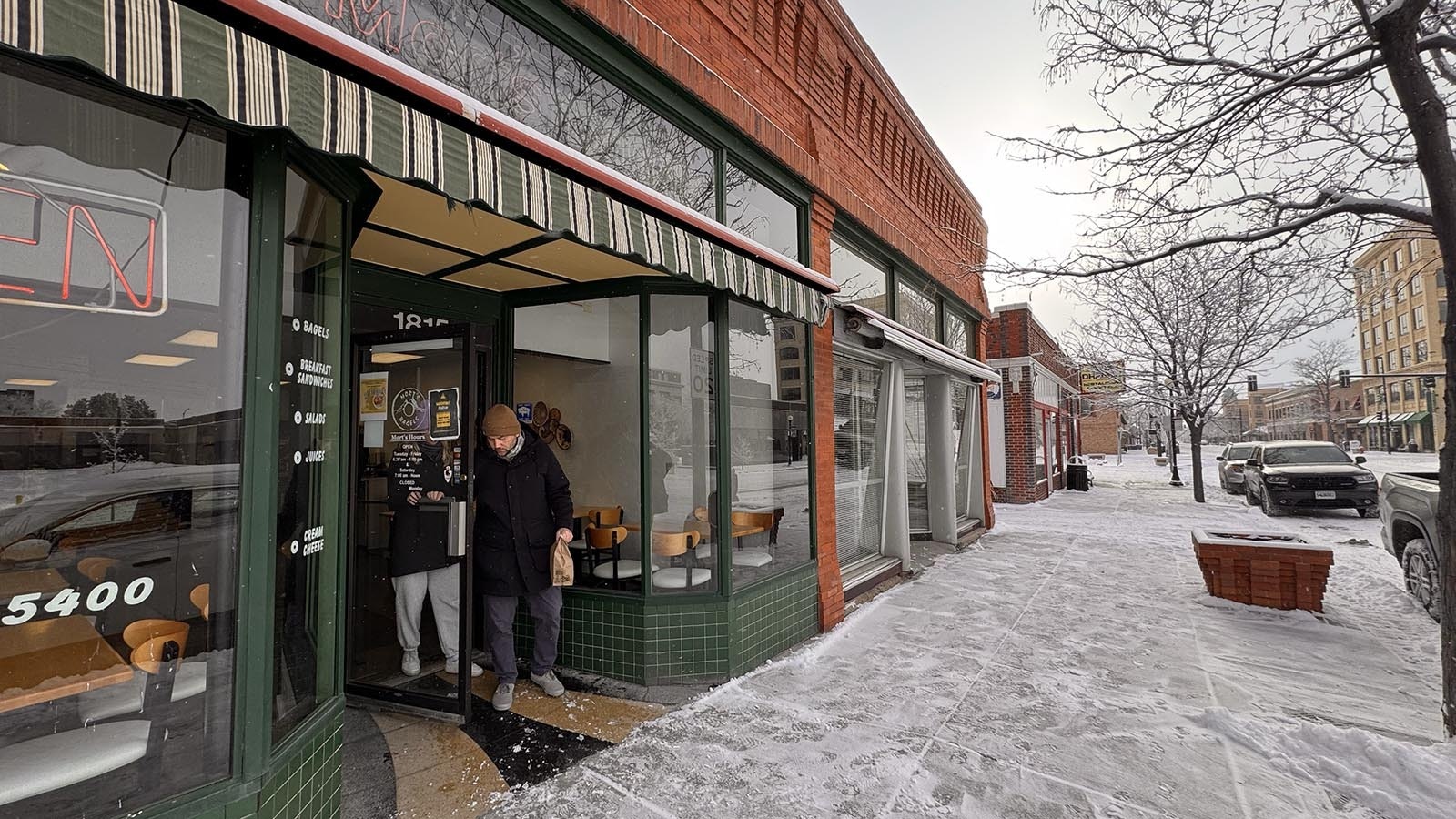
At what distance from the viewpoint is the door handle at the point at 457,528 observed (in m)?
3.76

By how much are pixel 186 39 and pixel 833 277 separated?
17.9ft

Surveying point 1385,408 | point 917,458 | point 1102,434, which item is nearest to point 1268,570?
point 917,458

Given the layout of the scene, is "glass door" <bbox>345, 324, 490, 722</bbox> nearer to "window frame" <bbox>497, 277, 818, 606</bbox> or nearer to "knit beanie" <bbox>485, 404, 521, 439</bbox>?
"knit beanie" <bbox>485, 404, 521, 439</bbox>

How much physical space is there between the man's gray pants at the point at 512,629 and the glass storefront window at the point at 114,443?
1956mm

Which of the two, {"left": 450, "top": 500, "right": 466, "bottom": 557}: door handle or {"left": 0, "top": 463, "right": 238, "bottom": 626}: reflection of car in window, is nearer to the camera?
{"left": 0, "top": 463, "right": 238, "bottom": 626}: reflection of car in window

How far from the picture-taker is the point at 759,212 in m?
5.34

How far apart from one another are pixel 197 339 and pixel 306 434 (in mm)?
609

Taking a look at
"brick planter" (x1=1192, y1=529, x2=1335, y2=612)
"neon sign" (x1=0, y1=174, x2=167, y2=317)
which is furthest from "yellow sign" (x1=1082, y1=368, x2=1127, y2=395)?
"neon sign" (x1=0, y1=174, x2=167, y2=317)

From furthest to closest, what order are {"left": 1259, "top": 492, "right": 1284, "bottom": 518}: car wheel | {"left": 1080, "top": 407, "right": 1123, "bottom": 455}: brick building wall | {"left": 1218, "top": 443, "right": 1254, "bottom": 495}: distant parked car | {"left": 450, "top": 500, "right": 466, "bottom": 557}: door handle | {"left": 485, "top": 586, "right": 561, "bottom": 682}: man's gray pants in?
{"left": 1080, "top": 407, "right": 1123, "bottom": 455}: brick building wall, {"left": 1218, "top": 443, "right": 1254, "bottom": 495}: distant parked car, {"left": 1259, "top": 492, "right": 1284, "bottom": 518}: car wheel, {"left": 485, "top": 586, "right": 561, "bottom": 682}: man's gray pants, {"left": 450, "top": 500, "right": 466, "bottom": 557}: door handle

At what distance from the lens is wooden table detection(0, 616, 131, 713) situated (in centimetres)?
175

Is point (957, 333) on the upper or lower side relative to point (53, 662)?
upper

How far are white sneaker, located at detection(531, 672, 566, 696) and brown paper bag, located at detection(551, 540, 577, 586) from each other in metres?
0.69

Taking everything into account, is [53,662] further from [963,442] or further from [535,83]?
[963,442]

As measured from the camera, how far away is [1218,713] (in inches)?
144
